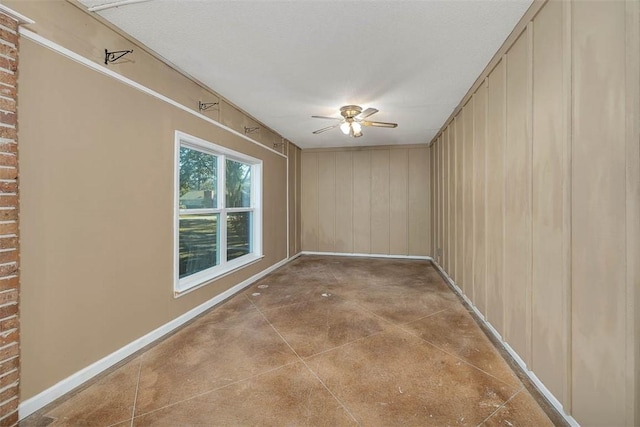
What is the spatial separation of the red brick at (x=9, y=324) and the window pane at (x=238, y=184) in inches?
110

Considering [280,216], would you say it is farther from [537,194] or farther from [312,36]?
[537,194]

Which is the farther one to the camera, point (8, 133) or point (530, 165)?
point (530, 165)

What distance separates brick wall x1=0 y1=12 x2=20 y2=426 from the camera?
1554 mm

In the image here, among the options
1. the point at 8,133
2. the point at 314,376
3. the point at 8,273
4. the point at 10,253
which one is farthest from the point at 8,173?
the point at 314,376

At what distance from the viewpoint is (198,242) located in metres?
3.61

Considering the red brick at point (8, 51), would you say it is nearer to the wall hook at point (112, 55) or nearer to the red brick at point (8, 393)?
the wall hook at point (112, 55)

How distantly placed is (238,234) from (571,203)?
4.17 m

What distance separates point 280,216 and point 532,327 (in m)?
4.69

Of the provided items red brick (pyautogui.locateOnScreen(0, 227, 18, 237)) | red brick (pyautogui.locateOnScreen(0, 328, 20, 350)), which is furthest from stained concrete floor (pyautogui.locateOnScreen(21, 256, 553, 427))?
red brick (pyautogui.locateOnScreen(0, 227, 18, 237))

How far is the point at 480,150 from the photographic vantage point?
10.2ft

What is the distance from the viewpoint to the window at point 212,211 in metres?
3.26

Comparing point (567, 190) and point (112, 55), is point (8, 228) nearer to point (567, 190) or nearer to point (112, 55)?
point (112, 55)

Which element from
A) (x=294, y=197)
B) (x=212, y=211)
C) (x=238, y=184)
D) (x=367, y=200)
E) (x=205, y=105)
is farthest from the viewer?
(x=367, y=200)

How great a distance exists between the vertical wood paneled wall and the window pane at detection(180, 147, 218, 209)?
10.9 ft
